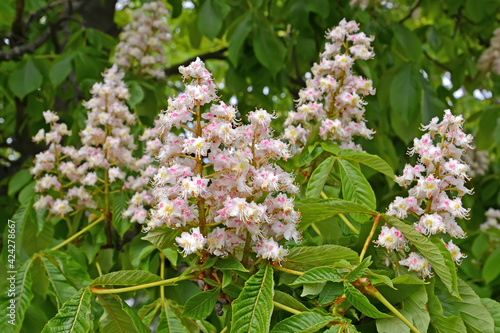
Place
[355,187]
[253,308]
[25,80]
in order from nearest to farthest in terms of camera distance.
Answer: [253,308], [355,187], [25,80]

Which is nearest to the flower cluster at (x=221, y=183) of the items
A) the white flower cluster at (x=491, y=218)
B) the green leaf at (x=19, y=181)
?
the green leaf at (x=19, y=181)

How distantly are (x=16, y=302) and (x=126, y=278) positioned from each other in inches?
21.3

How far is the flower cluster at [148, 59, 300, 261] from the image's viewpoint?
1074mm

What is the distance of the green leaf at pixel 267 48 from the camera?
2.80 m

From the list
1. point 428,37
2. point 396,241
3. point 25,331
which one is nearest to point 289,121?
point 396,241

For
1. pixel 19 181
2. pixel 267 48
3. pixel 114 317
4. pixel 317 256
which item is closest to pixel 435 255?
pixel 317 256

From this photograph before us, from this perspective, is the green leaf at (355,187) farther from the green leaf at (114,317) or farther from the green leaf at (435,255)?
the green leaf at (114,317)

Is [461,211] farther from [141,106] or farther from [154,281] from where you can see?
[141,106]

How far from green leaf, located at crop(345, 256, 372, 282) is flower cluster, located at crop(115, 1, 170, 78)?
2071 mm

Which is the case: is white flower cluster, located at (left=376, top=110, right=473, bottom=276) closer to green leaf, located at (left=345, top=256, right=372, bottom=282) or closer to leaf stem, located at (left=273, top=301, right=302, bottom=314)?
green leaf, located at (left=345, top=256, right=372, bottom=282)

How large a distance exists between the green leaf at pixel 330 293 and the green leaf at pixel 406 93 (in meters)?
1.60

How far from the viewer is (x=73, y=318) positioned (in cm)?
111

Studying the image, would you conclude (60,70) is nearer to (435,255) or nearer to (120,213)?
(120,213)

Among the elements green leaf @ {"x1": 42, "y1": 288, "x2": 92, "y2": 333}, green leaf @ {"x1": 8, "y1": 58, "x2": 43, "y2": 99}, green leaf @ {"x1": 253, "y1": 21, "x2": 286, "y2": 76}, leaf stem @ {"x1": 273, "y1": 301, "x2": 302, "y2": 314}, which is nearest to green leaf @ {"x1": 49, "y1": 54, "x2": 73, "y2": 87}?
green leaf @ {"x1": 8, "y1": 58, "x2": 43, "y2": 99}
